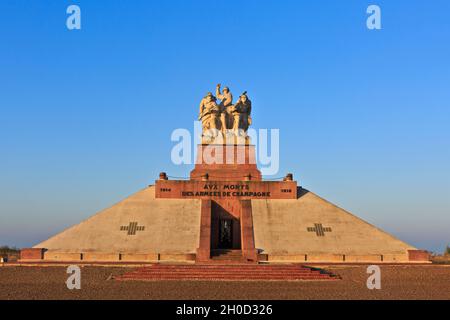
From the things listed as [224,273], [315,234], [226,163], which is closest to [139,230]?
[226,163]

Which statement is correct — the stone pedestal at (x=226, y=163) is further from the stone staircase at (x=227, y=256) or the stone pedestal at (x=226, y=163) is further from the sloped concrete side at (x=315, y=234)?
the stone staircase at (x=227, y=256)

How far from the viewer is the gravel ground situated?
20.2 meters

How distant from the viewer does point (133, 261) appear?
99.2ft

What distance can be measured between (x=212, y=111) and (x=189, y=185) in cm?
540

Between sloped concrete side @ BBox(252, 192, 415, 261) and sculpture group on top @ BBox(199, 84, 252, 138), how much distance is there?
5.57 metres

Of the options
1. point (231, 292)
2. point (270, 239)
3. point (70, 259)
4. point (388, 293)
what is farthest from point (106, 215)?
point (388, 293)

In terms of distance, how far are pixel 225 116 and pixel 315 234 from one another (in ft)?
33.6

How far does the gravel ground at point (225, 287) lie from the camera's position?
20172mm

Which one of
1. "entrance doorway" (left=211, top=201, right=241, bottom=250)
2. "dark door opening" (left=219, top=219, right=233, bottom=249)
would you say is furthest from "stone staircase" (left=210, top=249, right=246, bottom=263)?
"dark door opening" (left=219, top=219, right=233, bottom=249)

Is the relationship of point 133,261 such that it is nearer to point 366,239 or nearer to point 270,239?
point 270,239

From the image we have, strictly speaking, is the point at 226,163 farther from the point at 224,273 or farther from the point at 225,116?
the point at 224,273

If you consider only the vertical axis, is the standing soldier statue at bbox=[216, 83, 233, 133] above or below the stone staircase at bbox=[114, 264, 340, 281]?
above

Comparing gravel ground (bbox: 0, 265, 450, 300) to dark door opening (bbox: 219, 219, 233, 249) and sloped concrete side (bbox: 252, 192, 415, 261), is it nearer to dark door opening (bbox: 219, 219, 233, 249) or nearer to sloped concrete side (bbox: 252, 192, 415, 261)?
sloped concrete side (bbox: 252, 192, 415, 261)

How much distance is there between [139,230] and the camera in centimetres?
3341
